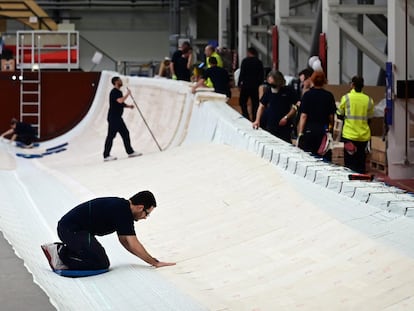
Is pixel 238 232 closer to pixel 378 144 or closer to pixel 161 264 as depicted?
pixel 161 264

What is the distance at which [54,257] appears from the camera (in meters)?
7.66

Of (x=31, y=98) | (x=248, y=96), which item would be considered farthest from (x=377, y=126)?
(x=31, y=98)

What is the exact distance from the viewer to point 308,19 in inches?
838

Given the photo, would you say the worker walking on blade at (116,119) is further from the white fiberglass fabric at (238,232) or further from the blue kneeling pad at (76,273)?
the blue kneeling pad at (76,273)

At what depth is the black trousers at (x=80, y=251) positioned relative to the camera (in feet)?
24.3

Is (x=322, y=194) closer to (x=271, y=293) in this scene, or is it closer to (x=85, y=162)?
→ (x=271, y=293)

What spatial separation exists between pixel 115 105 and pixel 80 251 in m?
9.68

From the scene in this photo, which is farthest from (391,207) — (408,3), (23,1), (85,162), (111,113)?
(23,1)

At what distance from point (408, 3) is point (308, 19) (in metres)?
8.74

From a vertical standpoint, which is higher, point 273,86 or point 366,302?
point 273,86

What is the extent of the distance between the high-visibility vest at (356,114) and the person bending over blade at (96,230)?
386cm

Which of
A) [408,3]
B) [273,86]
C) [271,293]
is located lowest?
[271,293]

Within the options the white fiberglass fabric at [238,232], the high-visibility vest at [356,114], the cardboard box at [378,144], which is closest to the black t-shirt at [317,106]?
the high-visibility vest at [356,114]

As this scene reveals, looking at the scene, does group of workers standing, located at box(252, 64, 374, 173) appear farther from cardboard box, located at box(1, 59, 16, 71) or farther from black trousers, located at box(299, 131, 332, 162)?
cardboard box, located at box(1, 59, 16, 71)
